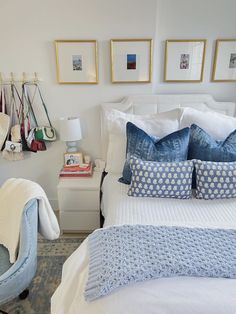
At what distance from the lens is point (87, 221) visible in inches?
85.7

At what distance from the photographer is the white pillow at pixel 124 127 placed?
197cm

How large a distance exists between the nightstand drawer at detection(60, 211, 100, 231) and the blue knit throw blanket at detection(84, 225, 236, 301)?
89 centimetres

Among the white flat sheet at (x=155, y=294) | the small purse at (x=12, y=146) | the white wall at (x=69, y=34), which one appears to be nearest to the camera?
the white flat sheet at (x=155, y=294)

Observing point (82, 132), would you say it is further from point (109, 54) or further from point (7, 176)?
point (7, 176)

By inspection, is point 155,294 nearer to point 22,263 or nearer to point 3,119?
point 22,263

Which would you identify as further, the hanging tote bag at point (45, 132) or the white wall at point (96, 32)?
the hanging tote bag at point (45, 132)

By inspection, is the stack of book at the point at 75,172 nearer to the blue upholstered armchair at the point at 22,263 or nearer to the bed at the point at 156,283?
the bed at the point at 156,283

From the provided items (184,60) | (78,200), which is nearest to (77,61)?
(184,60)

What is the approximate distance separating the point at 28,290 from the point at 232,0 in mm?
2853

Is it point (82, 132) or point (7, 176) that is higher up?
point (82, 132)

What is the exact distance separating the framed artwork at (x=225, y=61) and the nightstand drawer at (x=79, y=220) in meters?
1.73

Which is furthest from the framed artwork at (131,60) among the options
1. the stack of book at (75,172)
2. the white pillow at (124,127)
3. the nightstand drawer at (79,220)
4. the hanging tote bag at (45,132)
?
the nightstand drawer at (79,220)

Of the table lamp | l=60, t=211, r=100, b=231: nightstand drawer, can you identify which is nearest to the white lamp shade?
the table lamp

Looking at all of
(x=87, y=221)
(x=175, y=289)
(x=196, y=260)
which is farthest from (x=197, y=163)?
(x=87, y=221)
